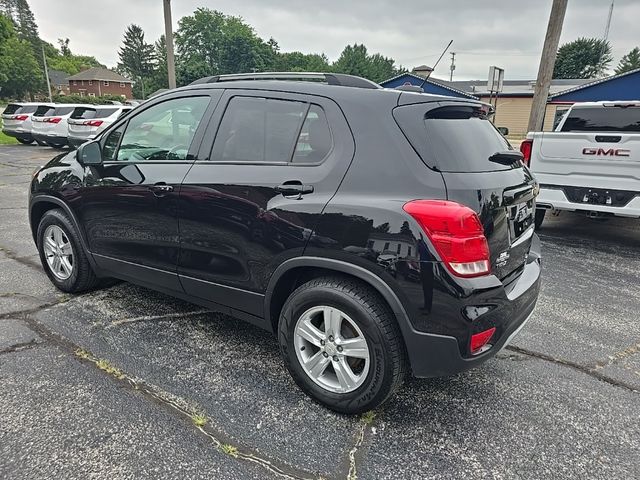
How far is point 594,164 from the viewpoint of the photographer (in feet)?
18.3

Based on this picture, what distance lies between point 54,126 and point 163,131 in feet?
53.1


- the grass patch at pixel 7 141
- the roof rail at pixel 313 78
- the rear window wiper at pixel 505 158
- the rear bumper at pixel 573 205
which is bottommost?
the grass patch at pixel 7 141

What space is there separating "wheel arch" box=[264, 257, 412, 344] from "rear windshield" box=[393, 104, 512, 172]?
65 centimetres

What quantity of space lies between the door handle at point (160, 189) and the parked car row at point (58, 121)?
1233cm

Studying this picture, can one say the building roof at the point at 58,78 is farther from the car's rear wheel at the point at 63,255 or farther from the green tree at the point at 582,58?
the car's rear wheel at the point at 63,255

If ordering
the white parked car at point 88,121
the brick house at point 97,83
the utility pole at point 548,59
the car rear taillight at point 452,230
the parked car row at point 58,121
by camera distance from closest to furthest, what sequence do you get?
the car rear taillight at point 452,230
the utility pole at point 548,59
the white parked car at point 88,121
the parked car row at point 58,121
the brick house at point 97,83

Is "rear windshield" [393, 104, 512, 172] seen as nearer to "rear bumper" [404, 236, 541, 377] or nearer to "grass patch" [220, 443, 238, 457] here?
"rear bumper" [404, 236, 541, 377]

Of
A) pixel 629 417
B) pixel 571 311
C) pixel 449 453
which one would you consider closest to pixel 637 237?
pixel 571 311

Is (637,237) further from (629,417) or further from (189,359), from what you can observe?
(189,359)

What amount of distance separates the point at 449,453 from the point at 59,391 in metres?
2.21

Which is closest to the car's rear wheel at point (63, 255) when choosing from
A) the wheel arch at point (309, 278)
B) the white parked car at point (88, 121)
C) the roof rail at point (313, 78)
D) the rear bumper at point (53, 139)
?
the roof rail at point (313, 78)

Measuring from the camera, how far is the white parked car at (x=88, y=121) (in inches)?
593

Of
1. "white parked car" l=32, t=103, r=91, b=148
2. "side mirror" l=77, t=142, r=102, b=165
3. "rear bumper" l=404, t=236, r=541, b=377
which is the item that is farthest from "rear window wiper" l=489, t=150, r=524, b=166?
"white parked car" l=32, t=103, r=91, b=148

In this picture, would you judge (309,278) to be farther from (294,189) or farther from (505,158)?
(505,158)
